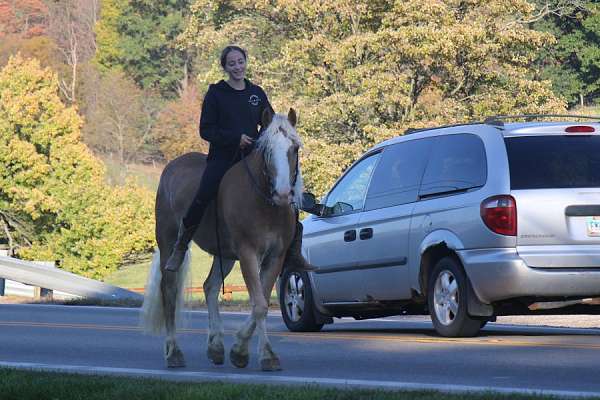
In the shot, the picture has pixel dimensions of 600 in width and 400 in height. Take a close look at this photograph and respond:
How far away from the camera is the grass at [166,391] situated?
8.22 meters

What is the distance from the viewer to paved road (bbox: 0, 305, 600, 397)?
9.69 m

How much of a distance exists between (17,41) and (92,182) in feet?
194

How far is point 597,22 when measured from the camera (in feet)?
264

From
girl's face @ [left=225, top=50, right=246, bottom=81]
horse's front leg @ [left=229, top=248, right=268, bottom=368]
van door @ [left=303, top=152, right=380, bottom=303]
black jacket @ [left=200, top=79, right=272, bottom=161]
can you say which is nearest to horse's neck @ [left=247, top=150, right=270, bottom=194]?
black jacket @ [left=200, top=79, right=272, bottom=161]

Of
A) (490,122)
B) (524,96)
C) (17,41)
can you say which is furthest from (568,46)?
(490,122)

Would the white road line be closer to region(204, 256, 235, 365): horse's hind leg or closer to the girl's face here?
region(204, 256, 235, 365): horse's hind leg

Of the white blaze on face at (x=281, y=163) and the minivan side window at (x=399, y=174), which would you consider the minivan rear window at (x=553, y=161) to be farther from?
the white blaze on face at (x=281, y=163)

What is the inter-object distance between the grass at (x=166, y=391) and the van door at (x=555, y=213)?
13.4 feet

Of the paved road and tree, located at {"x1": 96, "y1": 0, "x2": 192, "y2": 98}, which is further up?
tree, located at {"x1": 96, "y1": 0, "x2": 192, "y2": 98}

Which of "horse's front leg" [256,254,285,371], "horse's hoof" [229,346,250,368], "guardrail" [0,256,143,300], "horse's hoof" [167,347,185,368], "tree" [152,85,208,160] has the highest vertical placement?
"tree" [152,85,208,160]

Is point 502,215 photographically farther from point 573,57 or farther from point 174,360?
point 573,57

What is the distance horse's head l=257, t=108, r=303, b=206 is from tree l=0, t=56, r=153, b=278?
160 feet

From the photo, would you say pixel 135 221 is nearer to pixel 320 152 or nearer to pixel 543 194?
pixel 320 152

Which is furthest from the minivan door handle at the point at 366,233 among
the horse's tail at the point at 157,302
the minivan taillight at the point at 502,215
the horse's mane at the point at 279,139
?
the horse's mane at the point at 279,139
